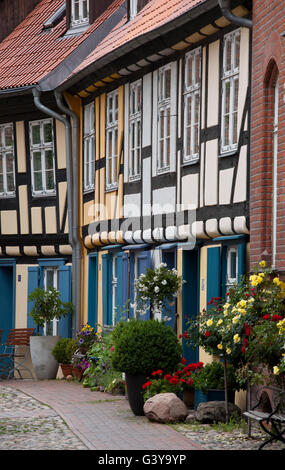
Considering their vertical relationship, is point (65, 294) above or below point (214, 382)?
above

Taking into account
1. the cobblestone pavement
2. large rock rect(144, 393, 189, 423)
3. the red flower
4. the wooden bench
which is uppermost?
the red flower

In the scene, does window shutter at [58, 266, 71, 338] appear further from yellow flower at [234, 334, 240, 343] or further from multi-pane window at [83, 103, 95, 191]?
yellow flower at [234, 334, 240, 343]

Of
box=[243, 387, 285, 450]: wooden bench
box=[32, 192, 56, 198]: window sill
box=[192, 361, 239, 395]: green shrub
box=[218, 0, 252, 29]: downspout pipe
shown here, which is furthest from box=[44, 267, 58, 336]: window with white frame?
box=[243, 387, 285, 450]: wooden bench

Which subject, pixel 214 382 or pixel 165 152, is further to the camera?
pixel 165 152

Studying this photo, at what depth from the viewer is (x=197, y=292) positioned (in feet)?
45.2

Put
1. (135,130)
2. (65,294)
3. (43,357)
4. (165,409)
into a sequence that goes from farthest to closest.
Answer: (65,294) < (43,357) < (135,130) < (165,409)

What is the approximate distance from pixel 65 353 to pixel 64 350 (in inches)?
2.4

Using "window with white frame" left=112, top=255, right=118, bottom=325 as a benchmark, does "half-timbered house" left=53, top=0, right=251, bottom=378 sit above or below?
above

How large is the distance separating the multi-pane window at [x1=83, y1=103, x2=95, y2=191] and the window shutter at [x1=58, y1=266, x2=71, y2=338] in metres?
1.67

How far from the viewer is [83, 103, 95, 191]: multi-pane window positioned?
18.4m

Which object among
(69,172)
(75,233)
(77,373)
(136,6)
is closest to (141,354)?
(77,373)

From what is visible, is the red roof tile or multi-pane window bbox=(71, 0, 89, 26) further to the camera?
multi-pane window bbox=(71, 0, 89, 26)

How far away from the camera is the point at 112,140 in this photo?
1739cm

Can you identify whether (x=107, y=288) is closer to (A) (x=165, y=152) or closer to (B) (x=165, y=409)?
(A) (x=165, y=152)
